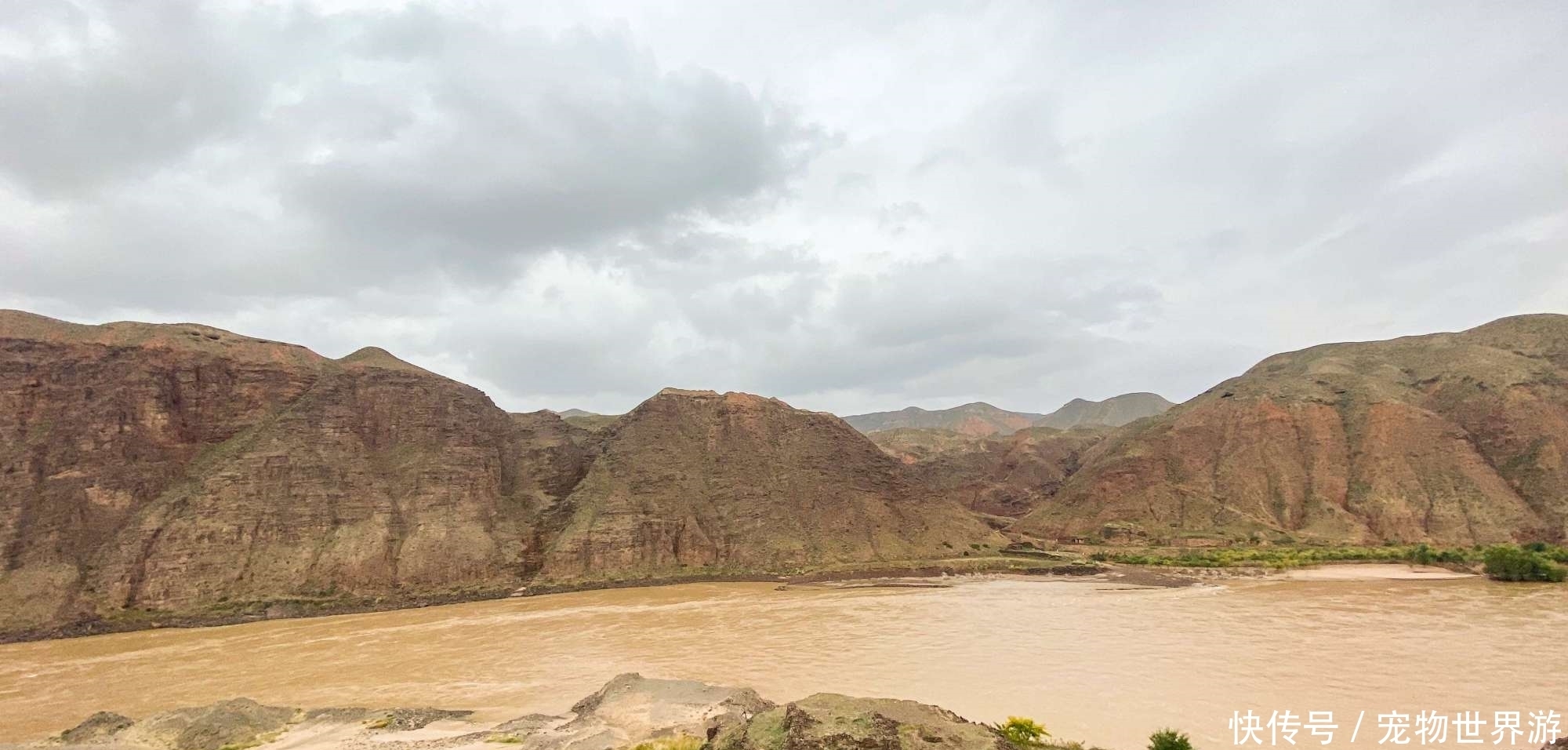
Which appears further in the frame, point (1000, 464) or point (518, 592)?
point (1000, 464)

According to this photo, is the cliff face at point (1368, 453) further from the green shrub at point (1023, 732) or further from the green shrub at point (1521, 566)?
the green shrub at point (1023, 732)

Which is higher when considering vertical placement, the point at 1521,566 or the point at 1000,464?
the point at 1000,464

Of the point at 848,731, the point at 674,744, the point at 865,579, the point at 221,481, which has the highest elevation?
the point at 221,481

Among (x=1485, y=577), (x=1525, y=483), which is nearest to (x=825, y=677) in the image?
(x=1485, y=577)

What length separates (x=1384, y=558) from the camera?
179 feet

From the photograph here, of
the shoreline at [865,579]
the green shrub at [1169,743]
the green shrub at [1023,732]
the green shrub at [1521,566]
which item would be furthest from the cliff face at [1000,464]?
the green shrub at [1169,743]

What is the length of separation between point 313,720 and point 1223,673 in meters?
29.2

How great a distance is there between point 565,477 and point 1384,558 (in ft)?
232

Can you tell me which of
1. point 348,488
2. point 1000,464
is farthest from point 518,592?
point 1000,464

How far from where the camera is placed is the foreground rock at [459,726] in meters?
15.8

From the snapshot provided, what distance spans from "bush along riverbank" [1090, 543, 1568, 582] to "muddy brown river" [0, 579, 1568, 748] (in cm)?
286

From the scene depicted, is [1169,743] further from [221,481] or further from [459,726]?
[221,481]

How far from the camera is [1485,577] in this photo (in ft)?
150

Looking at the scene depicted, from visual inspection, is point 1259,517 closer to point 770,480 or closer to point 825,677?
point 770,480
